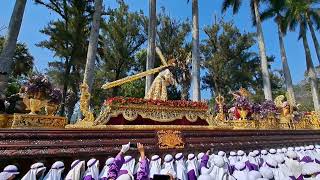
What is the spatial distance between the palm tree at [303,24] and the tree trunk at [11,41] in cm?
2392

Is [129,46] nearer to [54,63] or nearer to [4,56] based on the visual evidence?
[54,63]

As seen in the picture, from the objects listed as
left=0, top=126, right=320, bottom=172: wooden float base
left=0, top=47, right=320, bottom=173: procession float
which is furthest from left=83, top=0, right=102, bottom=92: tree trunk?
left=0, top=126, right=320, bottom=172: wooden float base

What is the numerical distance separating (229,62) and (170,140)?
27.0m

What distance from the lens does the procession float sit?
18.7 feet

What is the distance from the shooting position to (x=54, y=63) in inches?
901

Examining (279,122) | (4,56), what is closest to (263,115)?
(279,122)

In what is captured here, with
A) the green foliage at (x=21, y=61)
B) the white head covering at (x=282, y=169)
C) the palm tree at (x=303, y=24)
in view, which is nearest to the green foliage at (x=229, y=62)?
the palm tree at (x=303, y=24)

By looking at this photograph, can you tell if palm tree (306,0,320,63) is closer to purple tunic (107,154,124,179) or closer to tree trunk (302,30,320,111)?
tree trunk (302,30,320,111)

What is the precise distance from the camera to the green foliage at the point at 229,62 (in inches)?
1286

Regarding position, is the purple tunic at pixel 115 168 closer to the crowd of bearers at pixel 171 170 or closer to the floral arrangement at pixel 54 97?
the crowd of bearers at pixel 171 170

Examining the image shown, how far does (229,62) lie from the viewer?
33000 mm

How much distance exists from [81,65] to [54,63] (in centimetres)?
341

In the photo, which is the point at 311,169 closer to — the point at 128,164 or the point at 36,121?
the point at 128,164

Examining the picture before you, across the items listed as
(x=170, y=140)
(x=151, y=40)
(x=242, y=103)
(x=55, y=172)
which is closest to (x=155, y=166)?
(x=170, y=140)
